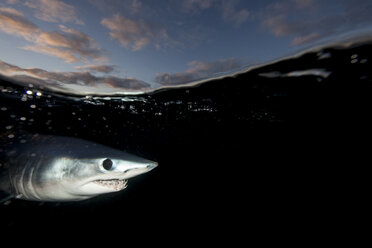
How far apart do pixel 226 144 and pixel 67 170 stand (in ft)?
52.2

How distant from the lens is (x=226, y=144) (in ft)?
58.0

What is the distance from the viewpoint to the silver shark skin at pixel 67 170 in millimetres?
3078

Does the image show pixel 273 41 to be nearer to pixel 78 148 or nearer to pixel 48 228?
pixel 78 148

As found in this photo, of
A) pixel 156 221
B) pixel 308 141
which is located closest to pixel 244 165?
pixel 308 141

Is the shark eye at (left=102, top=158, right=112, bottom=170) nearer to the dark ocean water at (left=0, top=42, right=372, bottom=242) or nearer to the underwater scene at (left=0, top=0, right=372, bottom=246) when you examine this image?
the underwater scene at (left=0, top=0, right=372, bottom=246)

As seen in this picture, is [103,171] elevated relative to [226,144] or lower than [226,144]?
elevated

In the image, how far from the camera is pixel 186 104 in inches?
340

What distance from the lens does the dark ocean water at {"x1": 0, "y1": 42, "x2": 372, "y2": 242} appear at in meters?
6.82

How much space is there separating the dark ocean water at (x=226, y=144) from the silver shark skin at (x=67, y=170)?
1.94m

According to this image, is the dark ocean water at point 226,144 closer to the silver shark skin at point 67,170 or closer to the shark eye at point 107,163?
the silver shark skin at point 67,170

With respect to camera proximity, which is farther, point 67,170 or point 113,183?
point 113,183

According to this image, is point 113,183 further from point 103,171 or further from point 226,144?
point 226,144

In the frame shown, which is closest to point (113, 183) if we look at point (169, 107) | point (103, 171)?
point (103, 171)

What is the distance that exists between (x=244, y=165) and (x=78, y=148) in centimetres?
2605
